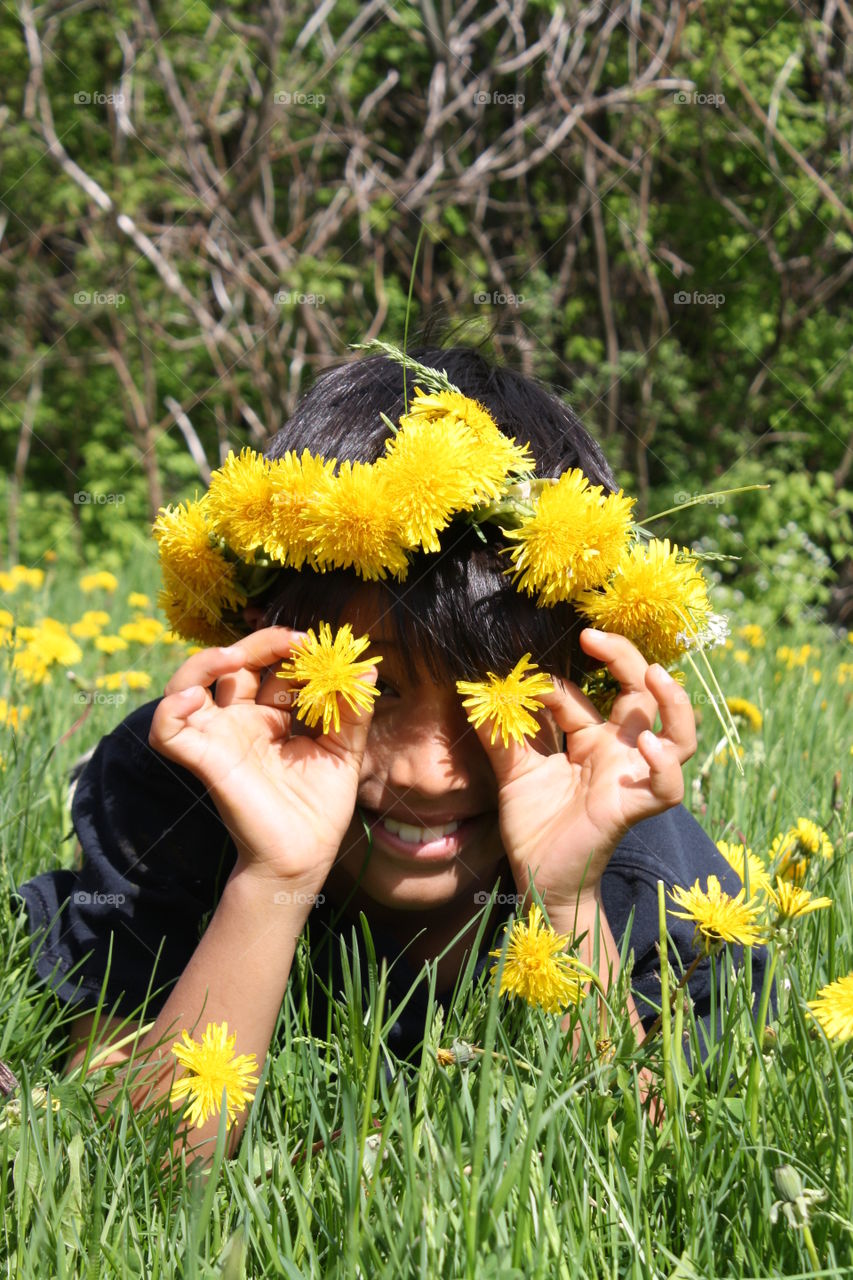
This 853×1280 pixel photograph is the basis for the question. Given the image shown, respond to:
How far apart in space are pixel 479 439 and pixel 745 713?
3.88ft

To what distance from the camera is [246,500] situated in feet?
4.31

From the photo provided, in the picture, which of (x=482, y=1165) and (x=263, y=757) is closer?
(x=482, y=1165)

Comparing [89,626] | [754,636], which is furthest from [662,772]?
[754,636]

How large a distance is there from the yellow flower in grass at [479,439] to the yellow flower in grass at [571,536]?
2.1 inches

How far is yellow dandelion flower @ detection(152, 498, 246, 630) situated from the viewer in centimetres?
144

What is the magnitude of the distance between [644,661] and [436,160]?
5.18m

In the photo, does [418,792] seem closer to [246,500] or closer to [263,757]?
[263,757]

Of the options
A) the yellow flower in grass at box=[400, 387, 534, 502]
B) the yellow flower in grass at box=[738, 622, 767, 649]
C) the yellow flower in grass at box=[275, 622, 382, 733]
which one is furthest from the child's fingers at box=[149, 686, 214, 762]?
the yellow flower in grass at box=[738, 622, 767, 649]

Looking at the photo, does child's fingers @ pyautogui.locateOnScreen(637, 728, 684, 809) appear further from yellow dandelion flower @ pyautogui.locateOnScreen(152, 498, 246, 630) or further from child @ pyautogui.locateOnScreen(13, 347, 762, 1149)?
yellow dandelion flower @ pyautogui.locateOnScreen(152, 498, 246, 630)

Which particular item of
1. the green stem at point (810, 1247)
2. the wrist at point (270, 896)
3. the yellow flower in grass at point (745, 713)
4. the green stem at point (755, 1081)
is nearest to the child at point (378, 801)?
the wrist at point (270, 896)

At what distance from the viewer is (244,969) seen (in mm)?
1245

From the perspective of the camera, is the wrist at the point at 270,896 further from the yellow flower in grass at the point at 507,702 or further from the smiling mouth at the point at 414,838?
the yellow flower in grass at the point at 507,702

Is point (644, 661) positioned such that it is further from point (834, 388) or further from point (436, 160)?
point (834, 388)

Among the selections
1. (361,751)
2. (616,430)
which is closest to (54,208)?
(616,430)
